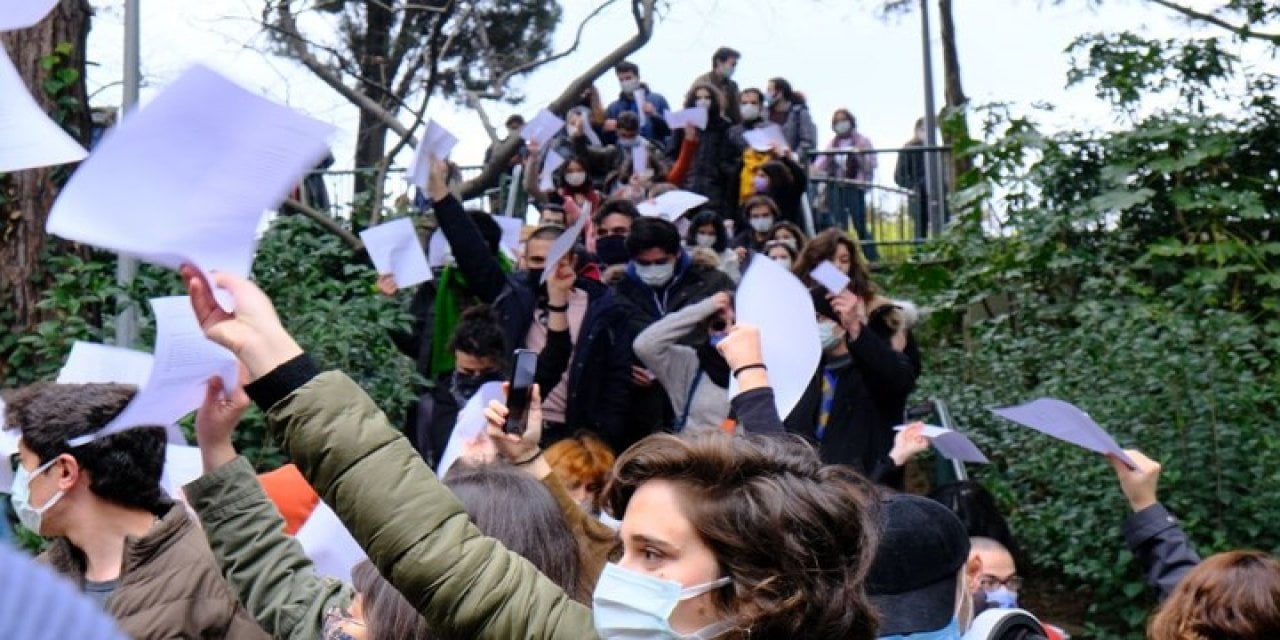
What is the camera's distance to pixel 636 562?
2.58 m

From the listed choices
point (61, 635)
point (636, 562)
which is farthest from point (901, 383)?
point (61, 635)

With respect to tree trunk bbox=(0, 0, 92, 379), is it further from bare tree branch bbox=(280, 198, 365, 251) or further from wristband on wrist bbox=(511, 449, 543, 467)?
wristband on wrist bbox=(511, 449, 543, 467)

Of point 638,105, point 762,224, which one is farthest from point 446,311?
point 638,105

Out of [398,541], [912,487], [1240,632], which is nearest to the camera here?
[398,541]

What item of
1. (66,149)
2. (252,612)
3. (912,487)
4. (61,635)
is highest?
(66,149)

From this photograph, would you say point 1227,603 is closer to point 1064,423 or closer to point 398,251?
point 1064,423

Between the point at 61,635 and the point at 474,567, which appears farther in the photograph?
the point at 474,567

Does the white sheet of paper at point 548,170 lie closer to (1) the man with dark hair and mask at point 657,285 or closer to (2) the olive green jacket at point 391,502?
(1) the man with dark hair and mask at point 657,285

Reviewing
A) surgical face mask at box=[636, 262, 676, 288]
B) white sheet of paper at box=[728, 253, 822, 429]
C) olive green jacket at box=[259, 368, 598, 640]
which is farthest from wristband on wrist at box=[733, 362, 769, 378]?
surgical face mask at box=[636, 262, 676, 288]

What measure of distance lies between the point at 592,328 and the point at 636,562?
524cm

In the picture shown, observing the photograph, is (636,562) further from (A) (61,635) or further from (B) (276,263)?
(B) (276,263)

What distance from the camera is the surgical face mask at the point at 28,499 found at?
3.84 metres

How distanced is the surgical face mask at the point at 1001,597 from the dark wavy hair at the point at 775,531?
85.6 inches

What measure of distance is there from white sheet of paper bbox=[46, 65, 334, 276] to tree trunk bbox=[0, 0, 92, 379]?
5543 mm
